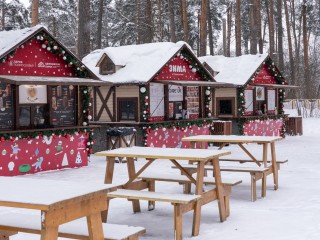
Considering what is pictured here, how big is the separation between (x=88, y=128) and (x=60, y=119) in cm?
88

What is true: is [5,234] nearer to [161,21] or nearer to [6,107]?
[6,107]

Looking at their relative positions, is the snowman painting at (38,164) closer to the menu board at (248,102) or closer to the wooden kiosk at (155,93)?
the wooden kiosk at (155,93)

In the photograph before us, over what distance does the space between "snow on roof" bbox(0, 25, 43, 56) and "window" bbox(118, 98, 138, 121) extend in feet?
19.5

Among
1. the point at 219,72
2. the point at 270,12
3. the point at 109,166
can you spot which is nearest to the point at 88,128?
the point at 109,166

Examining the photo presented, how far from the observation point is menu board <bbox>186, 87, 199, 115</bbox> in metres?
20.7

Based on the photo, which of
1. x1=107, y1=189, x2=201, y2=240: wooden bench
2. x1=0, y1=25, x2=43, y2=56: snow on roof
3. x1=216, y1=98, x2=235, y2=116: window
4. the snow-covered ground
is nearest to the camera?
x1=107, y1=189, x2=201, y2=240: wooden bench

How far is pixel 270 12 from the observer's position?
36781mm

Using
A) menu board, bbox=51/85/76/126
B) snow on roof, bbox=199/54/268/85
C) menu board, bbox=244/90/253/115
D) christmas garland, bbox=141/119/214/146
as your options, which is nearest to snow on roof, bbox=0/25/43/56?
menu board, bbox=51/85/76/126

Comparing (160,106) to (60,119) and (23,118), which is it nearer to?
(60,119)

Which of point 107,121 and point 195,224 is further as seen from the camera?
point 107,121

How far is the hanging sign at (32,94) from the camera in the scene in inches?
547

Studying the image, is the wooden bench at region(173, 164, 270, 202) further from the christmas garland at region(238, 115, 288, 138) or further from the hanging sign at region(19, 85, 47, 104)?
the christmas garland at region(238, 115, 288, 138)

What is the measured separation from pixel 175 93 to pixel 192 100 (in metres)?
1.06

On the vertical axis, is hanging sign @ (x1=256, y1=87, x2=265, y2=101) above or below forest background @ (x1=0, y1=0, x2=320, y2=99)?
below
